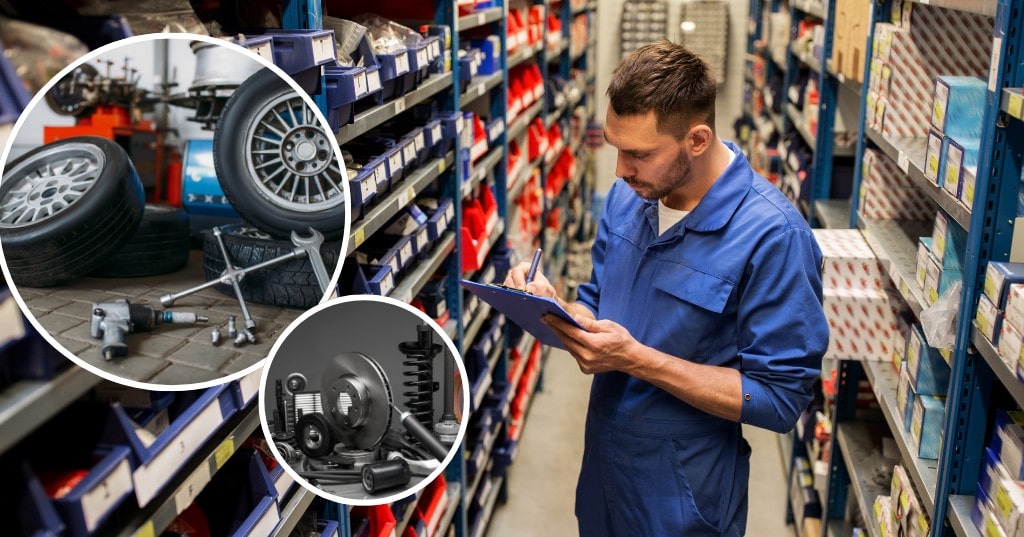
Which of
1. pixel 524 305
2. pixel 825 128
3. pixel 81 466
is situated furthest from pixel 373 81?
pixel 825 128

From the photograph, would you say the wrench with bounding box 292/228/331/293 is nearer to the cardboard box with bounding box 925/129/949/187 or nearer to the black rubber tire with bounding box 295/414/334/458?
the black rubber tire with bounding box 295/414/334/458

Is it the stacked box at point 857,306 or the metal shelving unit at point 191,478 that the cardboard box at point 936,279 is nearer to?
the stacked box at point 857,306

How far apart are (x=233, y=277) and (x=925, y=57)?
237 centimetres

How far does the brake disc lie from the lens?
1593mm

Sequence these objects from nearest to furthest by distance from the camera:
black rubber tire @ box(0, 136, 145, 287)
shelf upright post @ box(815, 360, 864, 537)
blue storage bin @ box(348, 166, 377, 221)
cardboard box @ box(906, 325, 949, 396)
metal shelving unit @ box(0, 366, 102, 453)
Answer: metal shelving unit @ box(0, 366, 102, 453), black rubber tire @ box(0, 136, 145, 287), blue storage bin @ box(348, 166, 377, 221), cardboard box @ box(906, 325, 949, 396), shelf upright post @ box(815, 360, 864, 537)

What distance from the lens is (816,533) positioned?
3705mm

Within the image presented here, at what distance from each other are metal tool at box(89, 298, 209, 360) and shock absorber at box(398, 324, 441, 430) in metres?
0.38

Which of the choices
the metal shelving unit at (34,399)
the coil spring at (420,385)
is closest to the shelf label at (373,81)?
the coil spring at (420,385)

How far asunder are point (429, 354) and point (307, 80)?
0.67 metres

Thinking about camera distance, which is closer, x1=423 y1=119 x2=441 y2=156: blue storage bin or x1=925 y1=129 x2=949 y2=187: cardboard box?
x1=925 y1=129 x2=949 y2=187: cardboard box

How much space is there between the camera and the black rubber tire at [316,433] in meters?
1.60

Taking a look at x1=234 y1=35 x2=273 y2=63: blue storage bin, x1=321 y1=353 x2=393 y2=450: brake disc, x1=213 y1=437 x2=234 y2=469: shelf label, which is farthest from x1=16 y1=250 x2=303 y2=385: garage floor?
x1=234 y1=35 x2=273 y2=63: blue storage bin

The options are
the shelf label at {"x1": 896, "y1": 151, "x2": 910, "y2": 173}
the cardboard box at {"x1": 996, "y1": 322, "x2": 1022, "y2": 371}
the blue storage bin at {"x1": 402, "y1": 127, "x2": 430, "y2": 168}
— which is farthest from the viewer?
the blue storage bin at {"x1": 402, "y1": 127, "x2": 430, "y2": 168}

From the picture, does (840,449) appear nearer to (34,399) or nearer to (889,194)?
(889,194)
